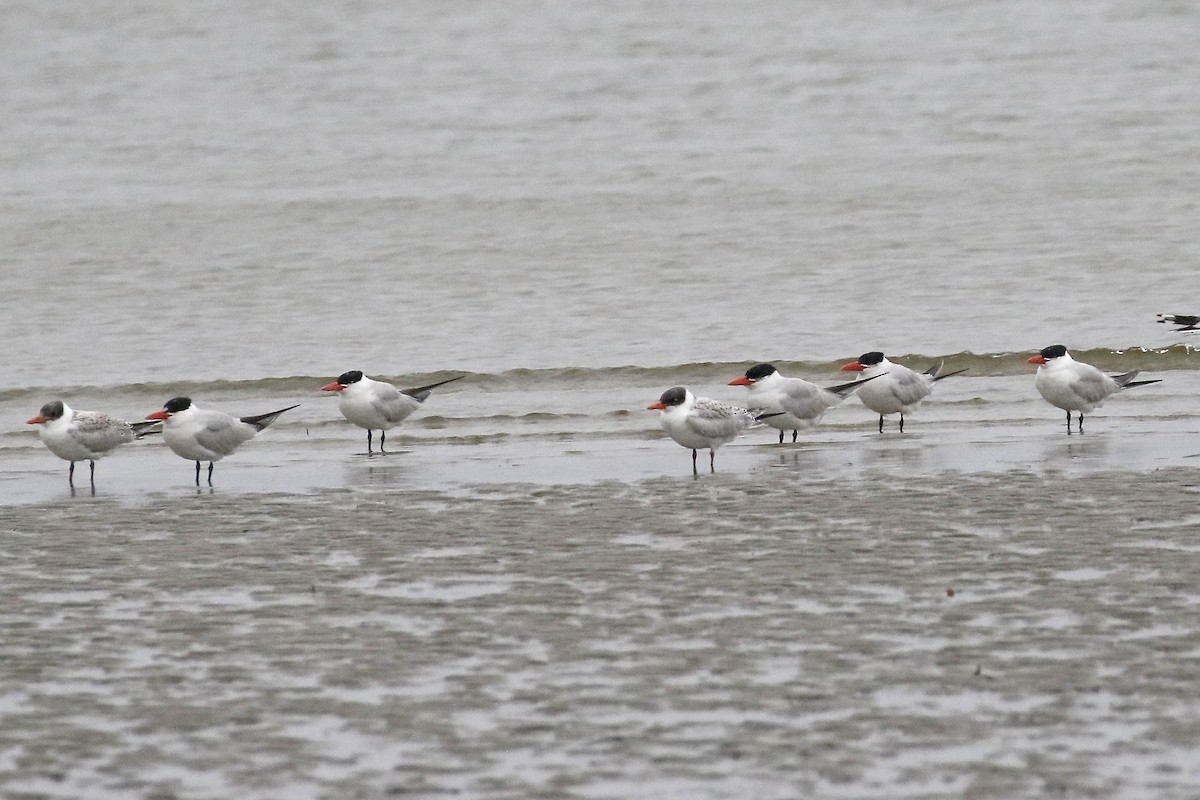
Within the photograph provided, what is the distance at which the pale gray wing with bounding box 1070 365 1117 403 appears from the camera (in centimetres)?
1305

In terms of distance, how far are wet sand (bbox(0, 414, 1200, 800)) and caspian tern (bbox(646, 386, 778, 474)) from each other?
821 millimetres

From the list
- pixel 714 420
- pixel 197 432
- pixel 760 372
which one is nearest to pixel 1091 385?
pixel 760 372

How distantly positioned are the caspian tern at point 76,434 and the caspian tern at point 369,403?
1.75 m

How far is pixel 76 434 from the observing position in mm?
11906

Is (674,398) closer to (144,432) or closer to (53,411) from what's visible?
(144,432)

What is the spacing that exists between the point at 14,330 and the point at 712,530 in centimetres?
1288

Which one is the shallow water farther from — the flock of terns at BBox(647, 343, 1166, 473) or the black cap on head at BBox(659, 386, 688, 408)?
the flock of terns at BBox(647, 343, 1166, 473)

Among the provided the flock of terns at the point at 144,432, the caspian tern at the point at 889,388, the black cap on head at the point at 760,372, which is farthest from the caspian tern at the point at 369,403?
the caspian tern at the point at 889,388

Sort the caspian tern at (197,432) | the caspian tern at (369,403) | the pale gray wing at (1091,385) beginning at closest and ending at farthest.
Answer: the caspian tern at (197,432)
the pale gray wing at (1091,385)
the caspian tern at (369,403)

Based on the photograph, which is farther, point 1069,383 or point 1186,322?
point 1186,322

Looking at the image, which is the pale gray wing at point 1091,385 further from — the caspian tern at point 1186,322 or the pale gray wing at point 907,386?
the caspian tern at point 1186,322

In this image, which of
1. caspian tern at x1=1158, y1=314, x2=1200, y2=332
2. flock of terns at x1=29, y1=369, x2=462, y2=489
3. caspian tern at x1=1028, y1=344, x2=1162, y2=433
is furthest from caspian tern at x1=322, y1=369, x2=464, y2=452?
caspian tern at x1=1158, y1=314, x2=1200, y2=332

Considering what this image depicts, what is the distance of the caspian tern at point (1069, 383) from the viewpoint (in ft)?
42.9

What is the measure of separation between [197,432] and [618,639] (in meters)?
5.97
